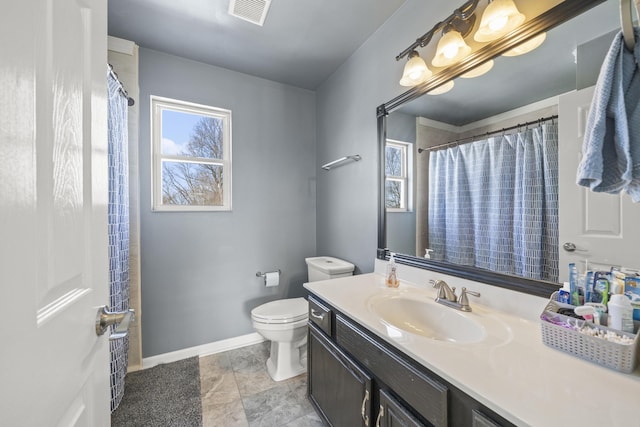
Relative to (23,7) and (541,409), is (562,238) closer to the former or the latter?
(541,409)

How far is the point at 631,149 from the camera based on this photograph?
577 mm

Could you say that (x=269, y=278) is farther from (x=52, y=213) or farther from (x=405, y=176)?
(x=52, y=213)

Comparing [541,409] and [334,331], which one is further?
[334,331]

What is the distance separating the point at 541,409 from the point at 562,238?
629 millimetres

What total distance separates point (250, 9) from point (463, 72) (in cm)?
132

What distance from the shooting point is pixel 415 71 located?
55.1 inches

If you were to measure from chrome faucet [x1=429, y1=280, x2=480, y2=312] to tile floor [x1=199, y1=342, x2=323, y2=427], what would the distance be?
1.05m

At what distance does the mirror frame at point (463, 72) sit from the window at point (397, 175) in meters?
0.04

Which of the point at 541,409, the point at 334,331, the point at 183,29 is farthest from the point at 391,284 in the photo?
the point at 183,29

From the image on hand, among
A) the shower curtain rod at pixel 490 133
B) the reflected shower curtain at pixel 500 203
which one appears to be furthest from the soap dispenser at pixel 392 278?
the shower curtain rod at pixel 490 133

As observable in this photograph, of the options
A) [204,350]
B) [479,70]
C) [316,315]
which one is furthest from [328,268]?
[479,70]

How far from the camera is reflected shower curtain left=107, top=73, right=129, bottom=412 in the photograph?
57.0 inches

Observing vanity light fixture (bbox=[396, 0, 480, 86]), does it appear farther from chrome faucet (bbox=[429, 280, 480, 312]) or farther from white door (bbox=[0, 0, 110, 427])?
white door (bbox=[0, 0, 110, 427])

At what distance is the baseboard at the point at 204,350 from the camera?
1.99m
